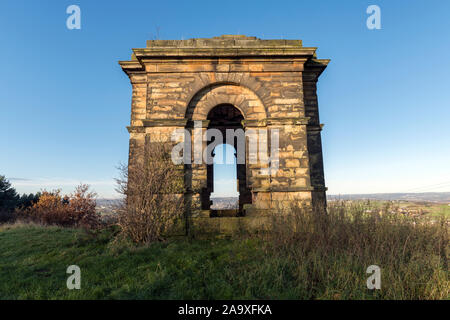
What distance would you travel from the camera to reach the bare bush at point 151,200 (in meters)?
5.79

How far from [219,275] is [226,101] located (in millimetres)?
5331

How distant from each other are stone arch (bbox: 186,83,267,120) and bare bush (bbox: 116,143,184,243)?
189cm

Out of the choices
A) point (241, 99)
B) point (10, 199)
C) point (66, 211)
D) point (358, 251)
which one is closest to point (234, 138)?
point (241, 99)

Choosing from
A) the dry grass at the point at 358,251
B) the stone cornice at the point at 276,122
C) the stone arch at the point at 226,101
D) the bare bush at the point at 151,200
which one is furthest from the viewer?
the stone arch at the point at 226,101

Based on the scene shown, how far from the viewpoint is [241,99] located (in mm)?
7328

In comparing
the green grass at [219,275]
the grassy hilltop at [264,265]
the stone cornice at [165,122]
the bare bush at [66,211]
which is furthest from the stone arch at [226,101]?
the bare bush at [66,211]

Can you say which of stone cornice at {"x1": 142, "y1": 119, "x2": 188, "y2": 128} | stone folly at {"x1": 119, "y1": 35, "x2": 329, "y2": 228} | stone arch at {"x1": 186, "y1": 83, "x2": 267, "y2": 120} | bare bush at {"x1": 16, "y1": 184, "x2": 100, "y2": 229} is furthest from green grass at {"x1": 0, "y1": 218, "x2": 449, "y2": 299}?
bare bush at {"x1": 16, "y1": 184, "x2": 100, "y2": 229}

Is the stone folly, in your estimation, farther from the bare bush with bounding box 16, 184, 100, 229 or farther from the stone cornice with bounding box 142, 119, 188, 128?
the bare bush with bounding box 16, 184, 100, 229

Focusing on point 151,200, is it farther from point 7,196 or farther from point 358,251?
point 7,196

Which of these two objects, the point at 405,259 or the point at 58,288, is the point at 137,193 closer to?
the point at 58,288

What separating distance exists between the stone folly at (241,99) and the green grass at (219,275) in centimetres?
224

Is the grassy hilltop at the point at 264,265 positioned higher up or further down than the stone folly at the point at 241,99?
further down

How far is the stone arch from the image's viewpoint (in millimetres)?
7238

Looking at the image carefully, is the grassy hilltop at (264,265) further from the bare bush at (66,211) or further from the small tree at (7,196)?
the small tree at (7,196)
